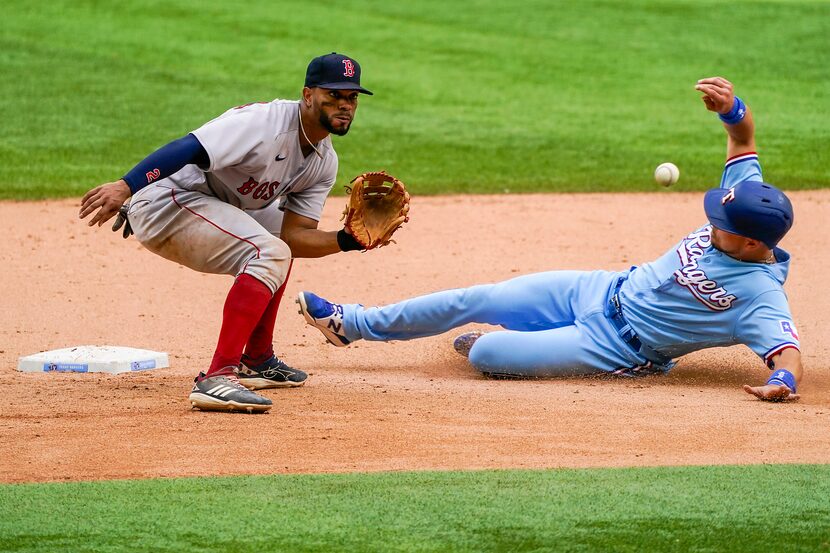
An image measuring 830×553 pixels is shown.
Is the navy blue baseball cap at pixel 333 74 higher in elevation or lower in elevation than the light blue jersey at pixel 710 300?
higher

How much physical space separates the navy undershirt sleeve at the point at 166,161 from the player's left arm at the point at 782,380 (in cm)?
230

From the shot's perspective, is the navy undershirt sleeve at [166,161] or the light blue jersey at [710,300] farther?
the light blue jersey at [710,300]

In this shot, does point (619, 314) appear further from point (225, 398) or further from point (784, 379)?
point (225, 398)

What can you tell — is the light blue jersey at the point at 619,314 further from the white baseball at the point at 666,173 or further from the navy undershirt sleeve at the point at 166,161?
the white baseball at the point at 666,173

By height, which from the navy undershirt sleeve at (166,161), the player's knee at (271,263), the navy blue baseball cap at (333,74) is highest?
the navy blue baseball cap at (333,74)

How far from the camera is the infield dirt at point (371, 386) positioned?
4.40 metres

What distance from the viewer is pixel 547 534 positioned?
141 inches

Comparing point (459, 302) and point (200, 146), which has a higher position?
point (200, 146)

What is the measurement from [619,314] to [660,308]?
0.67 ft

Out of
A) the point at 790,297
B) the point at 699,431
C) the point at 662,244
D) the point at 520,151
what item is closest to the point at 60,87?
the point at 520,151

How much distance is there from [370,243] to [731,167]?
5.18 feet

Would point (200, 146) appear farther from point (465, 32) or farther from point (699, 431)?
point (465, 32)

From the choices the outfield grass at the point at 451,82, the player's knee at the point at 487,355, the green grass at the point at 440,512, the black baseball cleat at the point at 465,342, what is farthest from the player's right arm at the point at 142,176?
the outfield grass at the point at 451,82

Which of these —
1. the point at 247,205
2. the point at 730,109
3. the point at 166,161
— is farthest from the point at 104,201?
the point at 730,109
